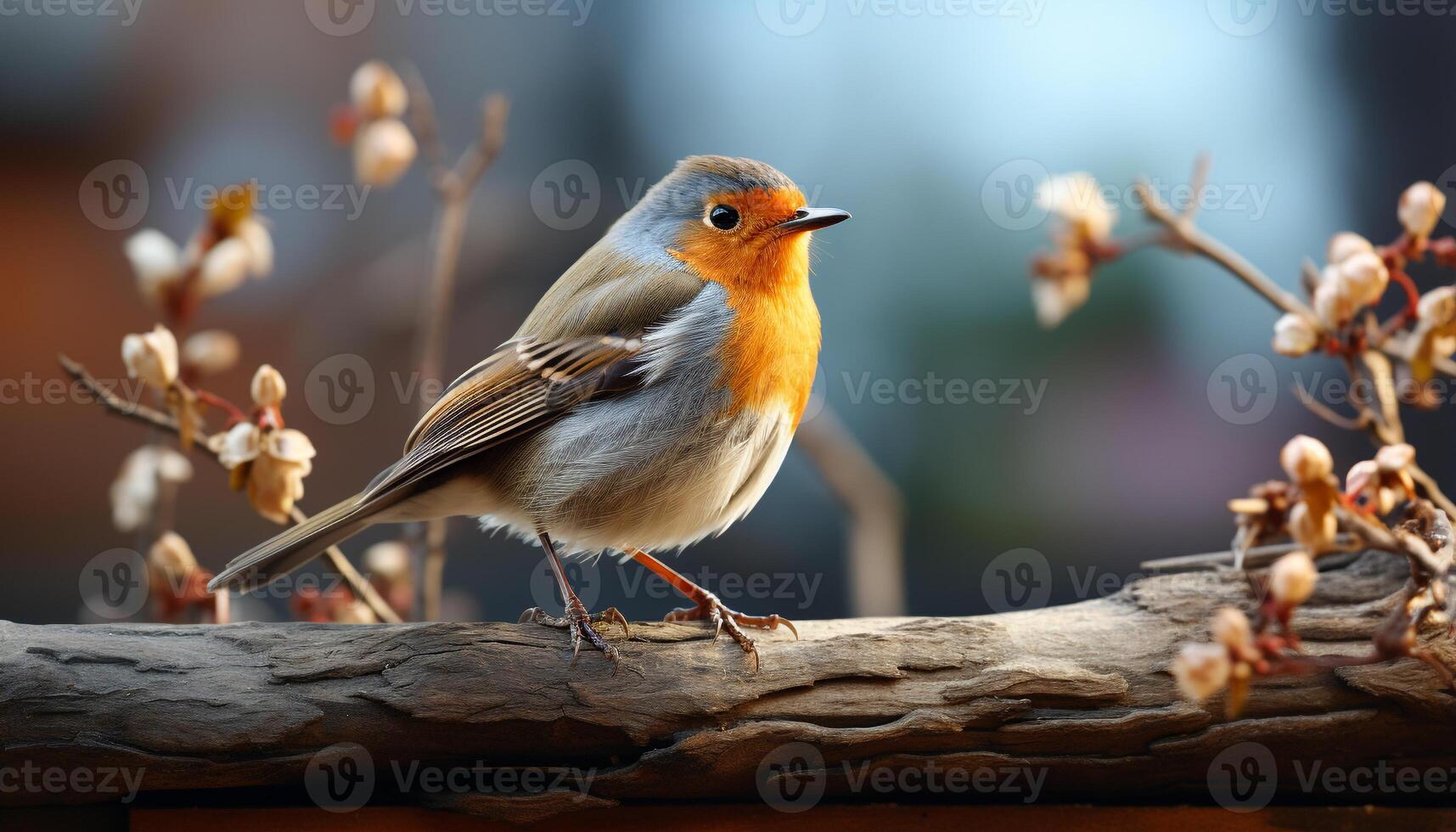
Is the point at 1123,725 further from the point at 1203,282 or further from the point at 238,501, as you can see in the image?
the point at 238,501

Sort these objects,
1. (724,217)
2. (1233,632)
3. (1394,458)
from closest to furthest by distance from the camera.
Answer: (1233,632) < (1394,458) < (724,217)

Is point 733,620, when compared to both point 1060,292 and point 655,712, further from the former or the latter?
point 1060,292

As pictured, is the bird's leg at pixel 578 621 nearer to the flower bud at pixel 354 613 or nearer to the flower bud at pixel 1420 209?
the flower bud at pixel 354 613

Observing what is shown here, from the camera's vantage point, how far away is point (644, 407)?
4.80 ft

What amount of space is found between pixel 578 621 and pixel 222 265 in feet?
2.11

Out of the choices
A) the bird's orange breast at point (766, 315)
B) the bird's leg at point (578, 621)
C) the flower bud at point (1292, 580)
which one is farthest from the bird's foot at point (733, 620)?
the flower bud at point (1292, 580)

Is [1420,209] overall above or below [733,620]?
above

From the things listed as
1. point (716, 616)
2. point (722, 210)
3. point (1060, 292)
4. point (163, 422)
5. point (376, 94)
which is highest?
point (376, 94)

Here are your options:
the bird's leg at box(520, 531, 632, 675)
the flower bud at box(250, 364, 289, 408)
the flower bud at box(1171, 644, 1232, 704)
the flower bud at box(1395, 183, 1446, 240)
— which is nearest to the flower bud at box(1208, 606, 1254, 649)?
the flower bud at box(1171, 644, 1232, 704)

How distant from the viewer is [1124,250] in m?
1.20

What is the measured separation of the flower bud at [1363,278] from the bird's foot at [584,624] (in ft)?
2.98

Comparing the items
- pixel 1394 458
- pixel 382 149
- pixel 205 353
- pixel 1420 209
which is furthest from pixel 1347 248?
pixel 205 353

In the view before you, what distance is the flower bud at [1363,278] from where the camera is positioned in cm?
104

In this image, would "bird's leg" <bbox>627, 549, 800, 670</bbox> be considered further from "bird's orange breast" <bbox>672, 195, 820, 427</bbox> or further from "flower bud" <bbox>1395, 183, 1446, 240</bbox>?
"flower bud" <bbox>1395, 183, 1446, 240</bbox>
